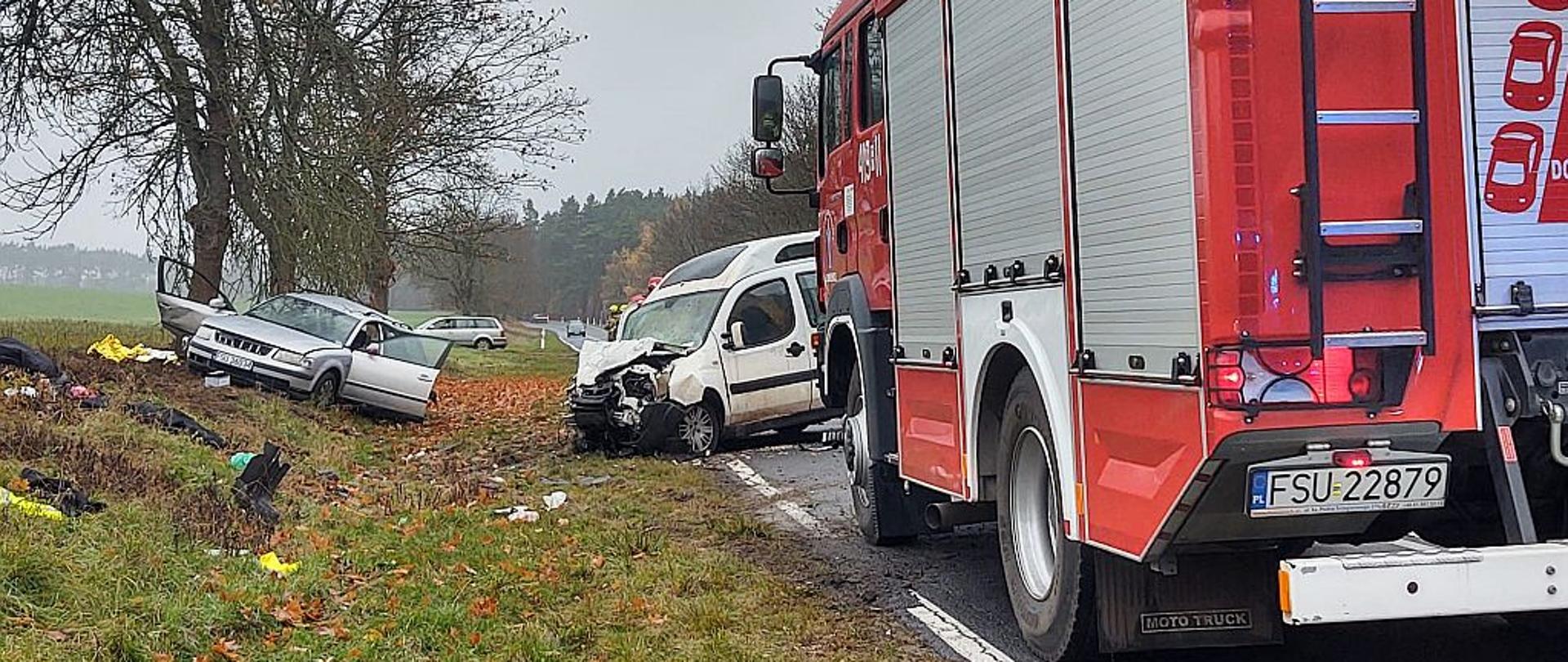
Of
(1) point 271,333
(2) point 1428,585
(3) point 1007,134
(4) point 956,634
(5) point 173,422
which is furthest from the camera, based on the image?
(1) point 271,333

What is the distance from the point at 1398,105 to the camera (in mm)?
4441

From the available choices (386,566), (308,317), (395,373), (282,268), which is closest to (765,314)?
(395,373)

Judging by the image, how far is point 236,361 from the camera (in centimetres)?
1931

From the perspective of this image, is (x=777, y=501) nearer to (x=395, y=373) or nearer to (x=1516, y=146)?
(x=1516, y=146)

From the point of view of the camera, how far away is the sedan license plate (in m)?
19.3

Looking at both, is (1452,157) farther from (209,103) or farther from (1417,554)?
(209,103)

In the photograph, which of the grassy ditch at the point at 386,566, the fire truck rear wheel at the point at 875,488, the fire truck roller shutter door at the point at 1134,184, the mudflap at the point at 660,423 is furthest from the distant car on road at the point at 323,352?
the fire truck roller shutter door at the point at 1134,184

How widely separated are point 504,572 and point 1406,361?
5608 mm

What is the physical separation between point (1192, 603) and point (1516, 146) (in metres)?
1.95

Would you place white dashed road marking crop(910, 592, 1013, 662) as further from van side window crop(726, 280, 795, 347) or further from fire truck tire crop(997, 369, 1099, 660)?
van side window crop(726, 280, 795, 347)

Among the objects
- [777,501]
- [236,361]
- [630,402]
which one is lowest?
[777,501]

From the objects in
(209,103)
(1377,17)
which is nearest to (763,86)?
(1377,17)

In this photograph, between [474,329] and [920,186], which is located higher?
[920,186]

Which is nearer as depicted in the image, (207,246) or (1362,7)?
(1362,7)
